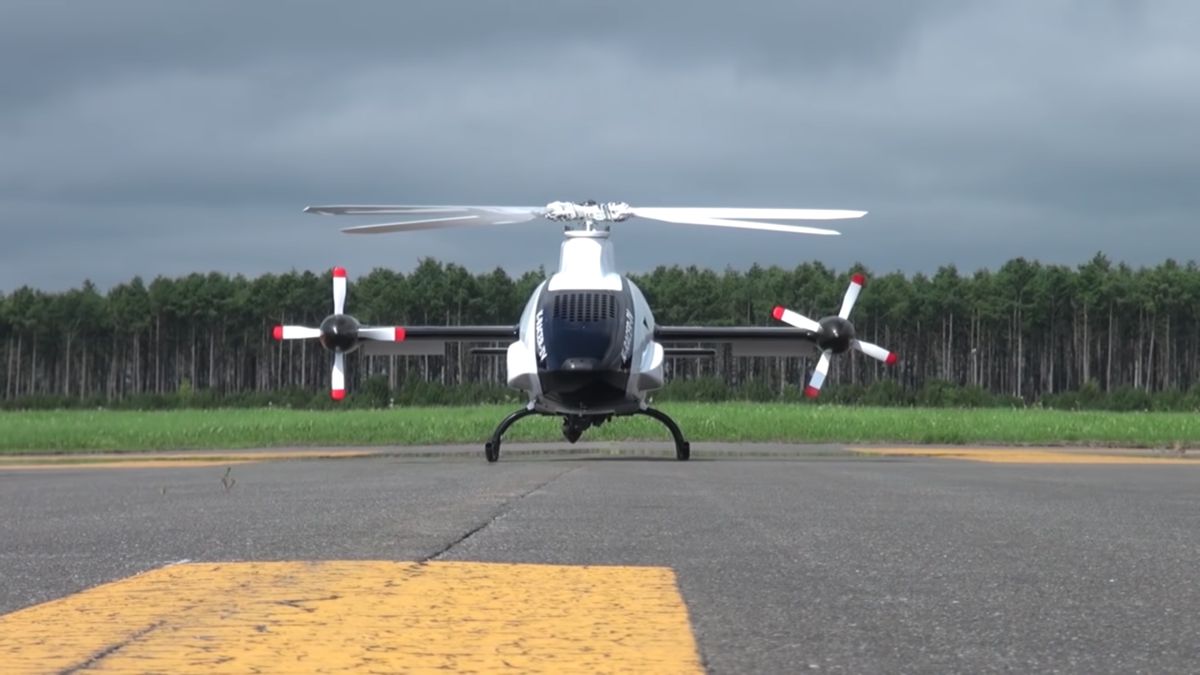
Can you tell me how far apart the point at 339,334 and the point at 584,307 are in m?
Result: 7.28

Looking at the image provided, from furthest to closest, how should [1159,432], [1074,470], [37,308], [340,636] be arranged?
[37,308]
[1159,432]
[1074,470]
[340,636]

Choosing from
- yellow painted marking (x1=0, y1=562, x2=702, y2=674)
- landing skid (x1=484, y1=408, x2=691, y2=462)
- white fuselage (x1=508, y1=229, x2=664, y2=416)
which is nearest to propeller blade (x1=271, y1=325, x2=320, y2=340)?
landing skid (x1=484, y1=408, x2=691, y2=462)

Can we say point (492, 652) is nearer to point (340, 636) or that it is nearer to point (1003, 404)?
point (340, 636)

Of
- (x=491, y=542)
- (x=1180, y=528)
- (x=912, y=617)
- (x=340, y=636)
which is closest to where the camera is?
(x=340, y=636)

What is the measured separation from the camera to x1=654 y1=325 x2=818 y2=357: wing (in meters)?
28.7

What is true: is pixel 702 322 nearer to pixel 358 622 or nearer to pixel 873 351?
pixel 873 351

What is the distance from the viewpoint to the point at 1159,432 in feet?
144

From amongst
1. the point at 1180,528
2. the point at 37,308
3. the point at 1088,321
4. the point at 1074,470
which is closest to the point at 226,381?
the point at 37,308

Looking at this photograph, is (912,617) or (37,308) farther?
(37,308)

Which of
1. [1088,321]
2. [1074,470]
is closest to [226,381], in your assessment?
[1088,321]

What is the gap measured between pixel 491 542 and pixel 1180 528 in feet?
15.8

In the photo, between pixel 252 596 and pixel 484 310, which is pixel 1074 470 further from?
pixel 484 310

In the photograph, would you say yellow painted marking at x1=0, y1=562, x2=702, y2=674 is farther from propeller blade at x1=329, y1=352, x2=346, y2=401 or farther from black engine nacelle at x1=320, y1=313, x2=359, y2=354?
black engine nacelle at x1=320, y1=313, x2=359, y2=354

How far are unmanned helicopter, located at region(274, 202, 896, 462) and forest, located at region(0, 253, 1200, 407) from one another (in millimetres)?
83244
